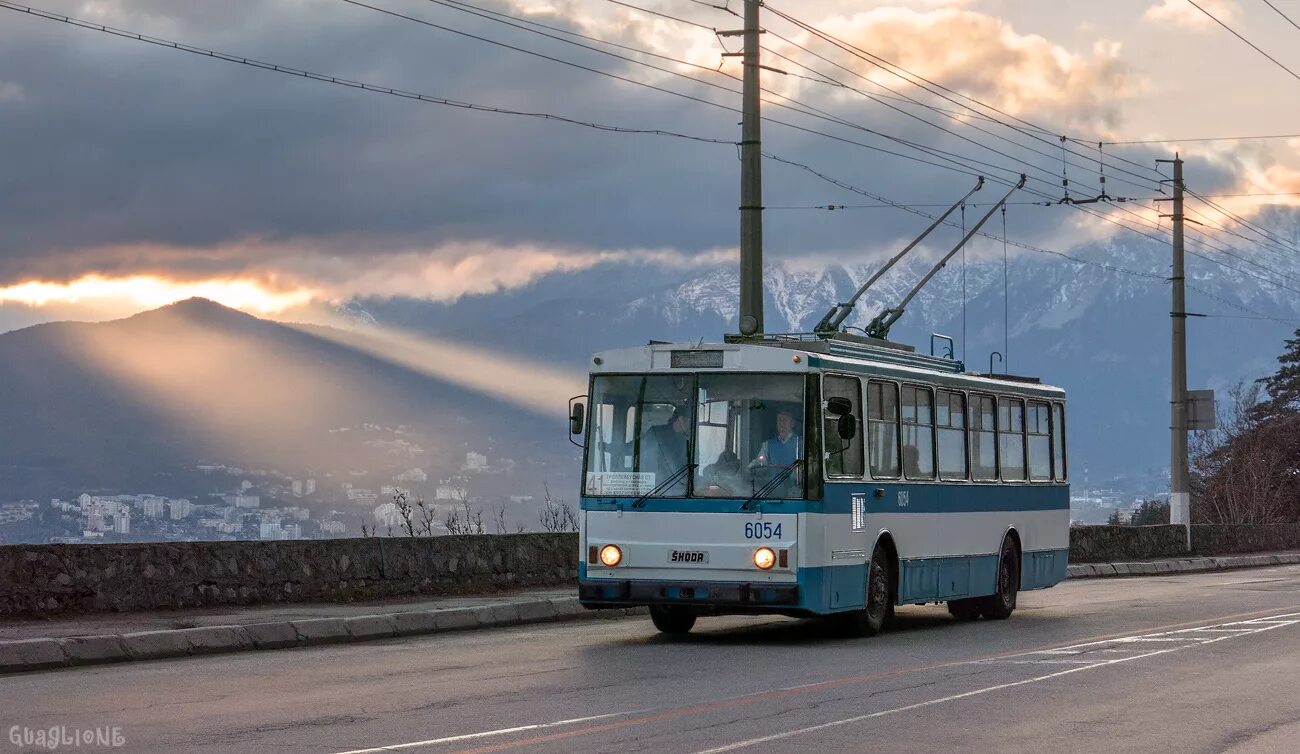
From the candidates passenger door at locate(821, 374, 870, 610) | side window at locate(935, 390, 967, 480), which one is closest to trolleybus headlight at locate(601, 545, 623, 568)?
passenger door at locate(821, 374, 870, 610)

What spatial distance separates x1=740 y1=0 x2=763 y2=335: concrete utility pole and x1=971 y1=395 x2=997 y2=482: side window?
2947 mm

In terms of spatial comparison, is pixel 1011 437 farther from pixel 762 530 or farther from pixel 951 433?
pixel 762 530

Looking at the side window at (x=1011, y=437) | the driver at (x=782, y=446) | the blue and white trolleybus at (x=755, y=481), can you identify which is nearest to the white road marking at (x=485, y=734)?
the blue and white trolleybus at (x=755, y=481)

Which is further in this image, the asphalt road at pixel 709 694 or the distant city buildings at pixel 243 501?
the distant city buildings at pixel 243 501

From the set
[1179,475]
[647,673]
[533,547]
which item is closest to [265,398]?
[1179,475]

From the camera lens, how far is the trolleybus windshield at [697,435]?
18484mm

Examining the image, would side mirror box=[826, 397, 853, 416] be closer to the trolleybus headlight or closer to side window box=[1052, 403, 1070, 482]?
the trolleybus headlight

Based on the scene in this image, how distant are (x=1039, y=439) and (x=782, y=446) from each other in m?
7.45

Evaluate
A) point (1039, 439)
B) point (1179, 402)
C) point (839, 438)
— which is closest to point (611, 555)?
point (839, 438)

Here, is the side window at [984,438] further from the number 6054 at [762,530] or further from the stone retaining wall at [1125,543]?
the stone retaining wall at [1125,543]

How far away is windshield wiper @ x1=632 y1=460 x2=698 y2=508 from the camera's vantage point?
61.2 feet

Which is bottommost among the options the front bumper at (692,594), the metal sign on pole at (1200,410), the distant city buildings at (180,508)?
the front bumper at (692,594)

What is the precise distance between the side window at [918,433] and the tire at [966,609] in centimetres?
290

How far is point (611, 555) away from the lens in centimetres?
1867
